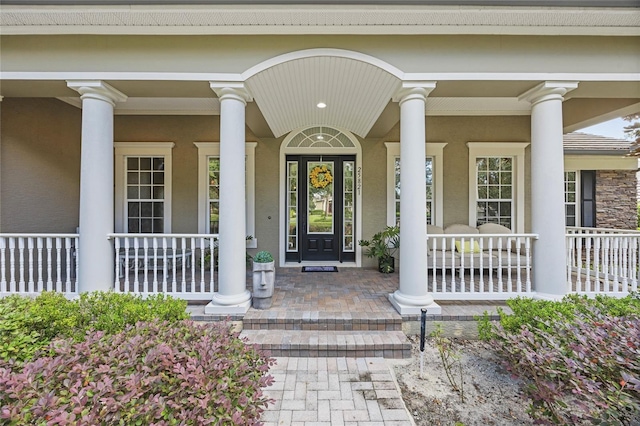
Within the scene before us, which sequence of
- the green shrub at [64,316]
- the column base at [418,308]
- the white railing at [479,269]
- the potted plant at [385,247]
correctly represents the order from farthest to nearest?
1. the potted plant at [385,247]
2. the white railing at [479,269]
3. the column base at [418,308]
4. the green shrub at [64,316]

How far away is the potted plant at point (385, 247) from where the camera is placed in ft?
19.3

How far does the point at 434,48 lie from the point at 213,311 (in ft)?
14.1

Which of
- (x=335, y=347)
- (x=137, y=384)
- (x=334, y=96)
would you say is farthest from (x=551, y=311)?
(x=334, y=96)

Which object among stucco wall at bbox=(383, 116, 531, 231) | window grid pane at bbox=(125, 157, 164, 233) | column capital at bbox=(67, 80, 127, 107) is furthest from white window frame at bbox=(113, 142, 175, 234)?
stucco wall at bbox=(383, 116, 531, 231)

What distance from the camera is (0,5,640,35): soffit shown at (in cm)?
325

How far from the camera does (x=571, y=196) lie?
289 inches

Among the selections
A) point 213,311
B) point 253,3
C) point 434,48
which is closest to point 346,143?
point 434,48

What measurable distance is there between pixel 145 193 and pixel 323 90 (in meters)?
4.46

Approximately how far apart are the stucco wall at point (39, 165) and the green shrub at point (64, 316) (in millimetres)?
2812

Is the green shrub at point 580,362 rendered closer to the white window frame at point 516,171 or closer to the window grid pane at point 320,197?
the white window frame at point 516,171

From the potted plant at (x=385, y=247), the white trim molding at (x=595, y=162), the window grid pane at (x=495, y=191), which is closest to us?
the potted plant at (x=385, y=247)

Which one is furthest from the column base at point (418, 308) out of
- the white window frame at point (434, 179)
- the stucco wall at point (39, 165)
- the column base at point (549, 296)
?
the stucco wall at point (39, 165)

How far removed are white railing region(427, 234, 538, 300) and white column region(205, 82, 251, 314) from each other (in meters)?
2.63

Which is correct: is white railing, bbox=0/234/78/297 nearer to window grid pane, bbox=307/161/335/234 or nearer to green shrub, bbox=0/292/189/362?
green shrub, bbox=0/292/189/362
